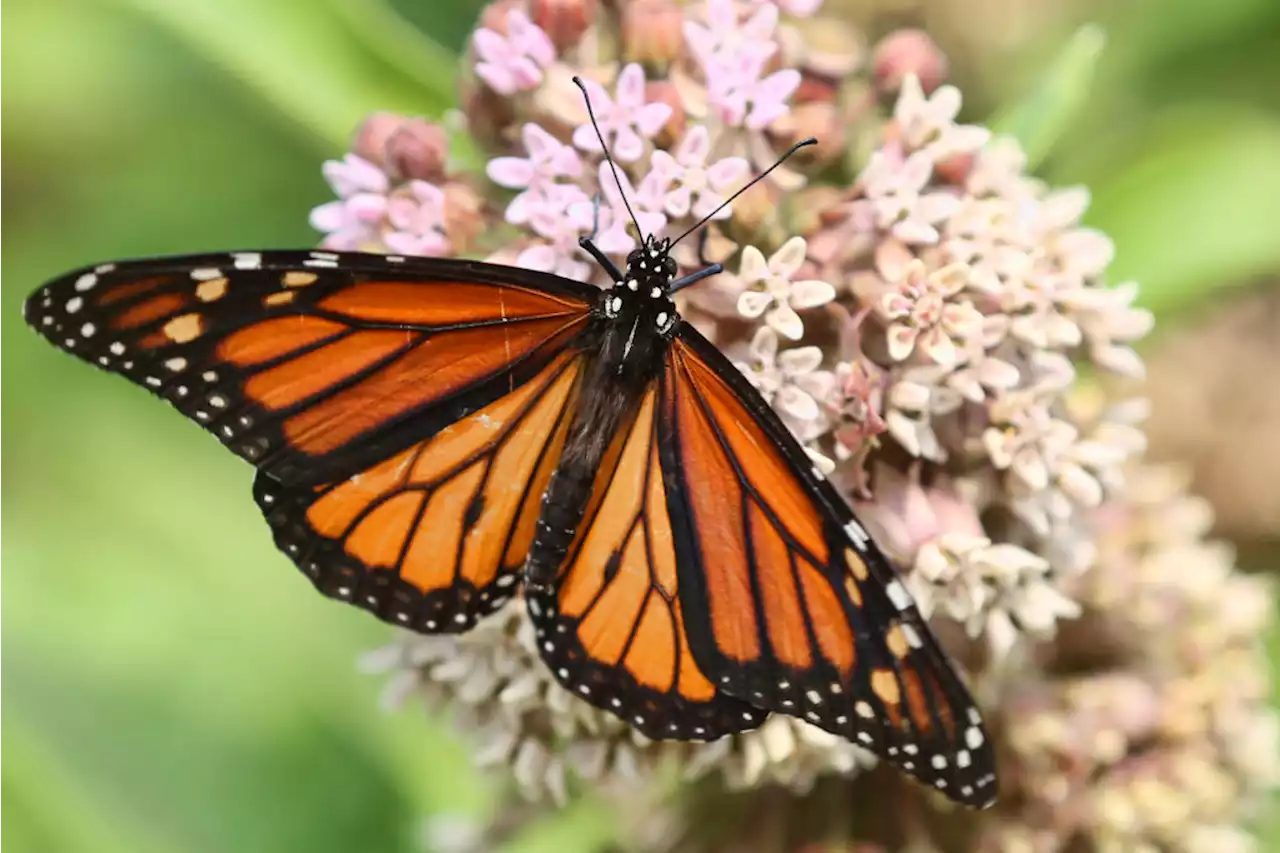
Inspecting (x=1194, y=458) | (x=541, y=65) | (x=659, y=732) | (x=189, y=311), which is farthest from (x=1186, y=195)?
(x=189, y=311)

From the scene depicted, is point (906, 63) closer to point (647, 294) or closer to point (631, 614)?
Answer: point (647, 294)

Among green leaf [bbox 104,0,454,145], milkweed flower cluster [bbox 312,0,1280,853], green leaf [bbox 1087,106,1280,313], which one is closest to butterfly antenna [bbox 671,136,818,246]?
milkweed flower cluster [bbox 312,0,1280,853]

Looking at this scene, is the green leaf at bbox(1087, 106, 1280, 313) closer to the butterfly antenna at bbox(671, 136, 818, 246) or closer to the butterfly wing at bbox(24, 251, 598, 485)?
the butterfly antenna at bbox(671, 136, 818, 246)

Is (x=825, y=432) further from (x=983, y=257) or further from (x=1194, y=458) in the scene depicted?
(x=1194, y=458)

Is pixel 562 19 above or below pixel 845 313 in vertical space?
above

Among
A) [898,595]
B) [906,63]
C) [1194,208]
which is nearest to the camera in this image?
[898,595]

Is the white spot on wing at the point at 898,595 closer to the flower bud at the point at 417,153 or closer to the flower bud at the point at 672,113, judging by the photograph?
the flower bud at the point at 672,113

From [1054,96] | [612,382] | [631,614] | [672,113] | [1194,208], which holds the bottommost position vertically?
[631,614]

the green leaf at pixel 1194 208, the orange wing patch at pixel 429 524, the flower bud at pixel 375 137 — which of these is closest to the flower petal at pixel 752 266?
the orange wing patch at pixel 429 524

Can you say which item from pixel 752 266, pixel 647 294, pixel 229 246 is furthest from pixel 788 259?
pixel 229 246
